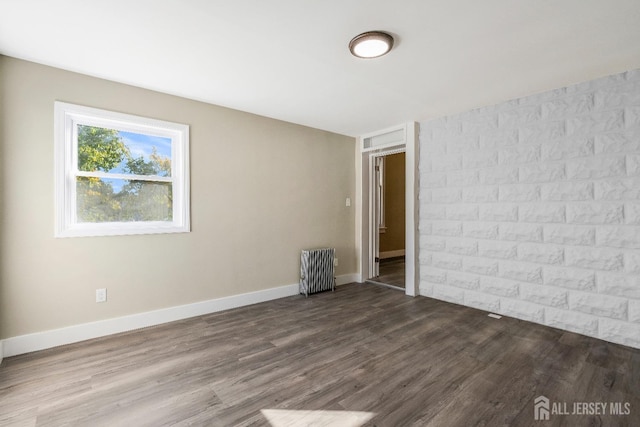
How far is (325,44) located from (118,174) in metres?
2.32

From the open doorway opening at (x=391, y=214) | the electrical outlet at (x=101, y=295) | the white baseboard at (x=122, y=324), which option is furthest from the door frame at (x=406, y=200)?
the electrical outlet at (x=101, y=295)

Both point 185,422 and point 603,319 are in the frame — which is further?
point 603,319

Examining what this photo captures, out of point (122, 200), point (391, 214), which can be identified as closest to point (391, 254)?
point (391, 214)

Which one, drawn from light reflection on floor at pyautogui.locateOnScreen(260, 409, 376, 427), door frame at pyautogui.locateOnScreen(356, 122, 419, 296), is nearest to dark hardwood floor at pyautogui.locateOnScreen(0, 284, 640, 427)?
light reflection on floor at pyautogui.locateOnScreen(260, 409, 376, 427)

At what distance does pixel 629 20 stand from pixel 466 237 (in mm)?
2279

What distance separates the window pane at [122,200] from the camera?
2.64 meters

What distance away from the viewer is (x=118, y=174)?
109 inches

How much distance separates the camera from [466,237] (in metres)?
3.47

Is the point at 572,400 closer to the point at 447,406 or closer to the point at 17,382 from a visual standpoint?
the point at 447,406

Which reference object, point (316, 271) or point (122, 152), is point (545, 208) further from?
point (122, 152)

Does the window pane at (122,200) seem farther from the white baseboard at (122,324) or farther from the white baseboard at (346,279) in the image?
the white baseboard at (346,279)

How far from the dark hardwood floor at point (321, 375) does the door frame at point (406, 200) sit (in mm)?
1069

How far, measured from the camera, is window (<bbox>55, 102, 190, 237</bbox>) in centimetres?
252

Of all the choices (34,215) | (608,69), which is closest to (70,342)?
(34,215)
